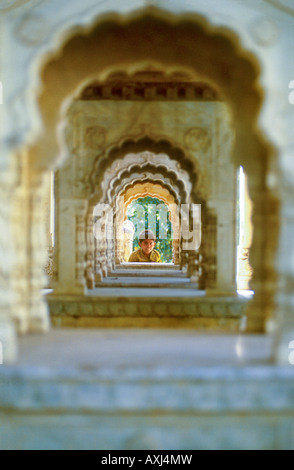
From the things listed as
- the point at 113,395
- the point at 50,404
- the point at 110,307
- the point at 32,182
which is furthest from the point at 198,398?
the point at 110,307

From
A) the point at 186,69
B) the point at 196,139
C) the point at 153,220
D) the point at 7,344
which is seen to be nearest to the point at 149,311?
the point at 196,139

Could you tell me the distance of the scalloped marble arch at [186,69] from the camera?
409 centimetres

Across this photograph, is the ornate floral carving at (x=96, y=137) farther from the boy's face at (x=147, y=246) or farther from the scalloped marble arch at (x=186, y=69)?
the boy's face at (x=147, y=246)

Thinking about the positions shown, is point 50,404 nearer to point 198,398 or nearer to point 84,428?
point 84,428

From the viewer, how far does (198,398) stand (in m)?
3.04

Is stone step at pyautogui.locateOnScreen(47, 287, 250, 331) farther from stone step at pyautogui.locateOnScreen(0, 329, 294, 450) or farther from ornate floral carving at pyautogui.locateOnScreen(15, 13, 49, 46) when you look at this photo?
ornate floral carving at pyautogui.locateOnScreen(15, 13, 49, 46)

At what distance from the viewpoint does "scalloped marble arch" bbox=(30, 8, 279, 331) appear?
4.09 m

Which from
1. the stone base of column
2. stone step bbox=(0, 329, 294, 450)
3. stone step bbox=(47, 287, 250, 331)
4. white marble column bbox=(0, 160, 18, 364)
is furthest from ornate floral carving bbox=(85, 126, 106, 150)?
stone step bbox=(0, 329, 294, 450)

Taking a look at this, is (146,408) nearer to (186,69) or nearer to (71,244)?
(186,69)

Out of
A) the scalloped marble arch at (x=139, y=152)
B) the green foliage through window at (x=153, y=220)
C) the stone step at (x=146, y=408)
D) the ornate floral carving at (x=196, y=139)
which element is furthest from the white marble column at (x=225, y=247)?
the green foliage through window at (x=153, y=220)

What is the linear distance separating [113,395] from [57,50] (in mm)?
2502

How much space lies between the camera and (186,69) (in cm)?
450

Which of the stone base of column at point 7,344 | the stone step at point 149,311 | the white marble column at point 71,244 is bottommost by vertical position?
the stone step at point 149,311

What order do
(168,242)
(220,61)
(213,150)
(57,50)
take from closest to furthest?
(57,50) → (220,61) → (213,150) → (168,242)
